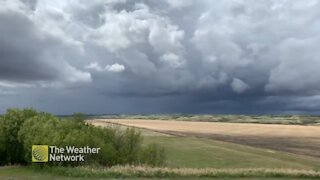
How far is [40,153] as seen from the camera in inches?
1622

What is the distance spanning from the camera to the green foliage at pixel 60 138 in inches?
1693

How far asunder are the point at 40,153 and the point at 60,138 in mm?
2260

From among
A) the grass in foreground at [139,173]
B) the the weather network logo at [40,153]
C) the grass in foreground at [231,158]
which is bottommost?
the grass in foreground at [231,158]

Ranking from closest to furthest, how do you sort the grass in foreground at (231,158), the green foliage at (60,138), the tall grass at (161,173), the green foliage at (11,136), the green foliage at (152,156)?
the tall grass at (161,173)
the green foliage at (60,138)
the green foliage at (11,136)
the green foliage at (152,156)
the grass in foreground at (231,158)

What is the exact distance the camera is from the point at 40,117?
1935 inches

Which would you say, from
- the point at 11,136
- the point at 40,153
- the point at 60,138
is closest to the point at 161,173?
the point at 60,138

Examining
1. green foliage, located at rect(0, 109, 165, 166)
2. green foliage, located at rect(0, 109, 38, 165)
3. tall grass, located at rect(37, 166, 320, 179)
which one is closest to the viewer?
tall grass, located at rect(37, 166, 320, 179)

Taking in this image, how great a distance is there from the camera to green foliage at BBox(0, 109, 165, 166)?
43.0 m

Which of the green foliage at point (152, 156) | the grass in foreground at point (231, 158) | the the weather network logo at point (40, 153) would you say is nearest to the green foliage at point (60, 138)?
the green foliage at point (152, 156)

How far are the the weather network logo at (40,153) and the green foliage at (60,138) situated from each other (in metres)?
0.62

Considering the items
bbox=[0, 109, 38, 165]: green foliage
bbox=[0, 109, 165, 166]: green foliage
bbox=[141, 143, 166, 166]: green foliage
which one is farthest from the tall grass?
bbox=[141, 143, 166, 166]: green foliage

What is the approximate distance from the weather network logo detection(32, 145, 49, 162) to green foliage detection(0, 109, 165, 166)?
24.4 inches

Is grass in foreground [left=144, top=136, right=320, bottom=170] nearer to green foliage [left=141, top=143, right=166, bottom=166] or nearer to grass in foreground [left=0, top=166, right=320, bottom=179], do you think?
green foliage [left=141, top=143, right=166, bottom=166]

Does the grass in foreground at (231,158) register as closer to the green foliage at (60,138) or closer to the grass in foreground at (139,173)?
the green foliage at (60,138)
